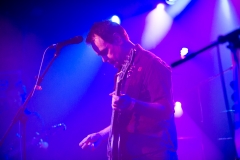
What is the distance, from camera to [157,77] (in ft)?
8.49

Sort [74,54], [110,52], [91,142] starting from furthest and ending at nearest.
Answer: [74,54], [91,142], [110,52]

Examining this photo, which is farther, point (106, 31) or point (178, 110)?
point (178, 110)

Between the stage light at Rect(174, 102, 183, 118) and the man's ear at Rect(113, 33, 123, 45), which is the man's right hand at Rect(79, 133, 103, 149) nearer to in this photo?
the man's ear at Rect(113, 33, 123, 45)

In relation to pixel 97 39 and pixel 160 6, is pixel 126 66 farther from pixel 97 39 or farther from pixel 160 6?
pixel 160 6

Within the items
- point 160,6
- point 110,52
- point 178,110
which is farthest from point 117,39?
point 160,6

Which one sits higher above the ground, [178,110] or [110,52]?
[178,110]

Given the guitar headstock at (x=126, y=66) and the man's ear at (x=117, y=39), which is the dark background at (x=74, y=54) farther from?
the guitar headstock at (x=126, y=66)

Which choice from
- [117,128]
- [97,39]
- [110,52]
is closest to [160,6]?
[97,39]

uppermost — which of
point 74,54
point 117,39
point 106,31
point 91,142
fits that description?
point 74,54

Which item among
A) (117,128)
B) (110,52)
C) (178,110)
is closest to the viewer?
(117,128)

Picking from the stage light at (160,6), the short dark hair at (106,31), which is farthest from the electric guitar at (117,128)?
the stage light at (160,6)

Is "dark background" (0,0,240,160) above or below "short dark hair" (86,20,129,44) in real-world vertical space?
above

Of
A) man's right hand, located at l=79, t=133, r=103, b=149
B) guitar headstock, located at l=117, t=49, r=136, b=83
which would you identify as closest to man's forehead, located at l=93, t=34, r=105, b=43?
guitar headstock, located at l=117, t=49, r=136, b=83

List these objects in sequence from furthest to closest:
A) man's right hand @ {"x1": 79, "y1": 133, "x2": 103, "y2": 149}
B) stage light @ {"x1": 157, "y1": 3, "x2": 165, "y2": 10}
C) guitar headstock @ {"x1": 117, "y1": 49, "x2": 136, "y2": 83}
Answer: stage light @ {"x1": 157, "y1": 3, "x2": 165, "y2": 10} < man's right hand @ {"x1": 79, "y1": 133, "x2": 103, "y2": 149} < guitar headstock @ {"x1": 117, "y1": 49, "x2": 136, "y2": 83}
